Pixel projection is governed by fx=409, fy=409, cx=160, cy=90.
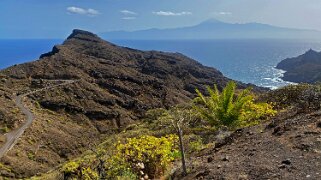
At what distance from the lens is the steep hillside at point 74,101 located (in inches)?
2037

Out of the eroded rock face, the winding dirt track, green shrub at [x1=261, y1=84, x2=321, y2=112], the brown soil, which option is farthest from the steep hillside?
the brown soil

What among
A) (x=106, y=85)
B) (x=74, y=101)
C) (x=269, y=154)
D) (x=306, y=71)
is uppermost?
(x=269, y=154)

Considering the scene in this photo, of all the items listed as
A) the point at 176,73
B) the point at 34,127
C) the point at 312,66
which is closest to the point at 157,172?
the point at 34,127

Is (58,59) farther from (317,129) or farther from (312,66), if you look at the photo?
(312,66)

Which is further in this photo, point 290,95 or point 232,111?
point 290,95

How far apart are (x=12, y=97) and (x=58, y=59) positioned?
32.9 metres

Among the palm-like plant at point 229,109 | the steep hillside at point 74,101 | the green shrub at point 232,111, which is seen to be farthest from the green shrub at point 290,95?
the steep hillside at point 74,101

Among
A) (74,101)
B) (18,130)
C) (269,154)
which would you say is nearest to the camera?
(269,154)

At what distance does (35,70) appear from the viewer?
91.2 m

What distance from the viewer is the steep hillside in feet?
170

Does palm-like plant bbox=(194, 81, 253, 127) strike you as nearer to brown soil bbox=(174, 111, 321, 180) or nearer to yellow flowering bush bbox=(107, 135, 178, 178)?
brown soil bbox=(174, 111, 321, 180)

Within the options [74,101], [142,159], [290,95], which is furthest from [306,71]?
[142,159]

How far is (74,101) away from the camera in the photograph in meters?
79.1

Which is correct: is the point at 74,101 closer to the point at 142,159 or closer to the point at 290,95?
the point at 290,95
